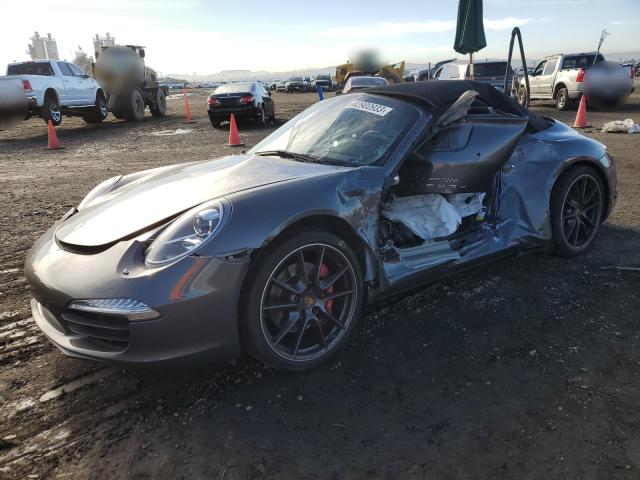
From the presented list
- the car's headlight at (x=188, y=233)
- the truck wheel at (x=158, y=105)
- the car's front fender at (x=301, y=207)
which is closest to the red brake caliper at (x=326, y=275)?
the car's front fender at (x=301, y=207)

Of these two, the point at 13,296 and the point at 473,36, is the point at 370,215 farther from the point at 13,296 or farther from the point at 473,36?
the point at 473,36

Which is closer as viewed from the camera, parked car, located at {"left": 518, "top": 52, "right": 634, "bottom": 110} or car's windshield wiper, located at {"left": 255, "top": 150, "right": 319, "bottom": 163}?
car's windshield wiper, located at {"left": 255, "top": 150, "right": 319, "bottom": 163}

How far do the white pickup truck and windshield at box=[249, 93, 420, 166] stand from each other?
10.7m

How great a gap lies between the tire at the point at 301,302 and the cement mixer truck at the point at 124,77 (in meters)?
16.9

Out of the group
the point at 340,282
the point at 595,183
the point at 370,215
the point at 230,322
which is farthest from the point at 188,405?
the point at 595,183

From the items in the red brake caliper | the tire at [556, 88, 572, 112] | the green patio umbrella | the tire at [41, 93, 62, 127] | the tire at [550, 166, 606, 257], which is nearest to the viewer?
the red brake caliper

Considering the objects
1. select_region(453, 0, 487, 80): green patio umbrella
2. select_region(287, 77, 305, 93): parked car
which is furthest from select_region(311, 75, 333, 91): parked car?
select_region(453, 0, 487, 80): green patio umbrella

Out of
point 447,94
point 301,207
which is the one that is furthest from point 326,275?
point 447,94

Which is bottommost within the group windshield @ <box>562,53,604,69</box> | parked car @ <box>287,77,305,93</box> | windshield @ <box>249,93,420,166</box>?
parked car @ <box>287,77,305,93</box>

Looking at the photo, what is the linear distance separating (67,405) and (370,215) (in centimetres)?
176

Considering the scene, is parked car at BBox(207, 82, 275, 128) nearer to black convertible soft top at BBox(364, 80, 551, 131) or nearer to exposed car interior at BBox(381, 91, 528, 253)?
black convertible soft top at BBox(364, 80, 551, 131)

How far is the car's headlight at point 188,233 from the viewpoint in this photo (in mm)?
2150

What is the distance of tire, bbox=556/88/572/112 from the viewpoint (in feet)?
52.0

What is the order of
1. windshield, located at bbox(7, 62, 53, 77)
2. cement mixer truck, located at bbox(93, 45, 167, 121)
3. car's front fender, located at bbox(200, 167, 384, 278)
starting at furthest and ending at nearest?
Result: cement mixer truck, located at bbox(93, 45, 167, 121) < windshield, located at bbox(7, 62, 53, 77) < car's front fender, located at bbox(200, 167, 384, 278)
